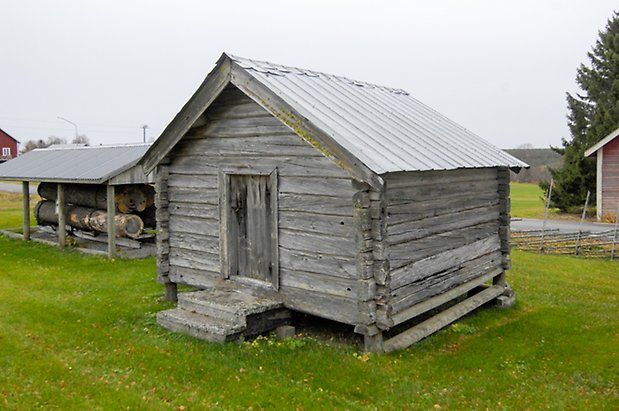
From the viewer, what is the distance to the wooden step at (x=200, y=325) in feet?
28.3

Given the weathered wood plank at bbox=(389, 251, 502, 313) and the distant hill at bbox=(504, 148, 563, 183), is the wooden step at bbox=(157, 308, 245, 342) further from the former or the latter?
the distant hill at bbox=(504, 148, 563, 183)

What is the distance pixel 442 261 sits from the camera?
10125mm

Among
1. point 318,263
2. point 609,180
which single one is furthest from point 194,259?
point 609,180

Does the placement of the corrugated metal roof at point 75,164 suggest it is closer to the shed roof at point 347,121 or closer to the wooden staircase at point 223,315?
the shed roof at point 347,121

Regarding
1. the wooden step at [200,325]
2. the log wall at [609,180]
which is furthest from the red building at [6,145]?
the wooden step at [200,325]

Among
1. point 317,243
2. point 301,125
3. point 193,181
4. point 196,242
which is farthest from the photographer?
point 196,242

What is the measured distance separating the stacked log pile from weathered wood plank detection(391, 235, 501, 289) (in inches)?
467

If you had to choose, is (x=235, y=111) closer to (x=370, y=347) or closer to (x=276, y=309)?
(x=276, y=309)

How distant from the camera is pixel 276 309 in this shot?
30.7 ft

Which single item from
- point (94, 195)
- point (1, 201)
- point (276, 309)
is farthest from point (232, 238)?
point (1, 201)

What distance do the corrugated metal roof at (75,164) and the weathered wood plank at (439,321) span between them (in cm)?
1039

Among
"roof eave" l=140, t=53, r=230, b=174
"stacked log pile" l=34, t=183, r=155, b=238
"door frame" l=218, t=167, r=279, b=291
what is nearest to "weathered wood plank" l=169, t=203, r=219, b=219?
"door frame" l=218, t=167, r=279, b=291

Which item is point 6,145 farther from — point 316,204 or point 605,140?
point 316,204

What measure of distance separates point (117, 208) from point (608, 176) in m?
24.8
